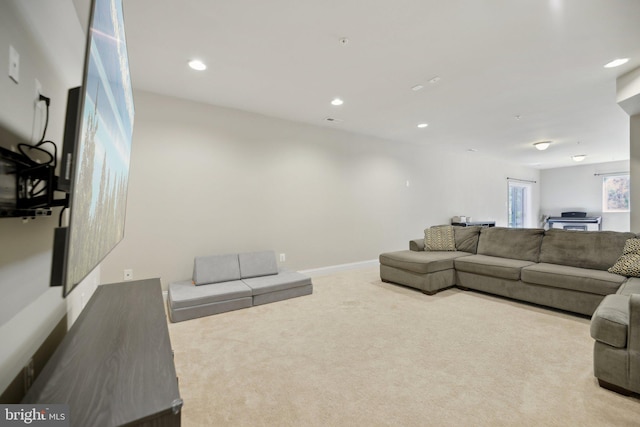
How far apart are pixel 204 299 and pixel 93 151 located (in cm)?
232

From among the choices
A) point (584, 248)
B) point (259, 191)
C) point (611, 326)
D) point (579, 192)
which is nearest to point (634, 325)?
point (611, 326)

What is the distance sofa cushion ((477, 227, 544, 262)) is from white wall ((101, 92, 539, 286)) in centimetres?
190

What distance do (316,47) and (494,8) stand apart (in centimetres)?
136

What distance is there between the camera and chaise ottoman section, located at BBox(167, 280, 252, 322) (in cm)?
279

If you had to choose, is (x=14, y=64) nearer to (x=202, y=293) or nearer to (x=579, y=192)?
(x=202, y=293)

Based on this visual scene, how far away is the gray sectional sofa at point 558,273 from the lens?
65.7 inches

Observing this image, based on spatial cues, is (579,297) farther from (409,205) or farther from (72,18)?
(72,18)

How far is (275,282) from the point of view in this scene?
11.2ft

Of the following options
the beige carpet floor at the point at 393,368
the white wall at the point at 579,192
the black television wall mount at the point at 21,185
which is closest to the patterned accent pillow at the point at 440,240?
the beige carpet floor at the point at 393,368

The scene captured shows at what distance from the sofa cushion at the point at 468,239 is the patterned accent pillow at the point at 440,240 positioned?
9cm

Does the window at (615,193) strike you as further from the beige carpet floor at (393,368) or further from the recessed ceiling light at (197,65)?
the recessed ceiling light at (197,65)

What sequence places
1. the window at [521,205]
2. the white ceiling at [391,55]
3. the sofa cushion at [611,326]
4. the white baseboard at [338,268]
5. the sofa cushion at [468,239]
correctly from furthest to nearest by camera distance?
the window at [521,205], the white baseboard at [338,268], the sofa cushion at [468,239], the white ceiling at [391,55], the sofa cushion at [611,326]

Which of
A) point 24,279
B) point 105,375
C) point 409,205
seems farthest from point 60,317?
point 409,205

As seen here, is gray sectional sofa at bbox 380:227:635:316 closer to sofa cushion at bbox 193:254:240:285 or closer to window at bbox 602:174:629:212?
sofa cushion at bbox 193:254:240:285
